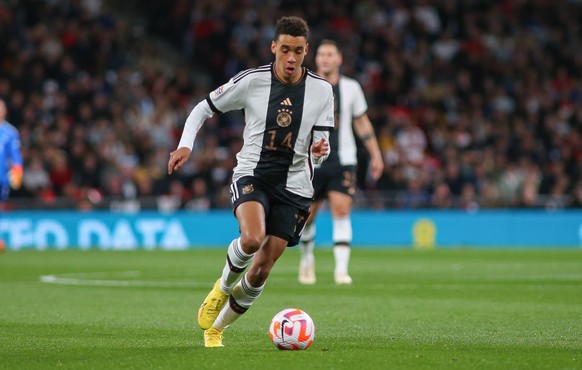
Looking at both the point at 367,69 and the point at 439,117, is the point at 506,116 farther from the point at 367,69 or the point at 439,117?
the point at 367,69

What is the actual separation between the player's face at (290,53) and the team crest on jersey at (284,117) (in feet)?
0.80

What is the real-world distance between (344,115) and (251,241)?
618cm

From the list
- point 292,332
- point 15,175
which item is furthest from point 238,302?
point 15,175

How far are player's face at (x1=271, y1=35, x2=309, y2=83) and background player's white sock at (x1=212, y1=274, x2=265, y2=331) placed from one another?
142cm

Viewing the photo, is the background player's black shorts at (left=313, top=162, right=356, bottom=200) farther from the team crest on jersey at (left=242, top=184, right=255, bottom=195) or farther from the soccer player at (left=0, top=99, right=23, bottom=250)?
the soccer player at (left=0, top=99, right=23, bottom=250)

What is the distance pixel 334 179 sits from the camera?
12898mm

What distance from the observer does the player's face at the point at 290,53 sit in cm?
739

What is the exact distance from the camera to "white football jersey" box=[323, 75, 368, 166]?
1295 centimetres

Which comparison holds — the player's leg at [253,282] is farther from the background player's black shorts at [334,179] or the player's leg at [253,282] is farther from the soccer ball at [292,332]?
the background player's black shorts at [334,179]

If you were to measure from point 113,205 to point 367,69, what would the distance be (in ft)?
26.8

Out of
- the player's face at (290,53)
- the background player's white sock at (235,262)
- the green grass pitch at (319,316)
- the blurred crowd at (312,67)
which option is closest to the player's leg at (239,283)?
the background player's white sock at (235,262)

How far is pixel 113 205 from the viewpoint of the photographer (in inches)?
888

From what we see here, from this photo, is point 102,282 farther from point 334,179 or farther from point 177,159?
point 177,159

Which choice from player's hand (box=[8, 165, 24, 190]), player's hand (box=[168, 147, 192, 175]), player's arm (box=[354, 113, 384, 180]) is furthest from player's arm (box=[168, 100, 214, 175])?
player's hand (box=[8, 165, 24, 190])
